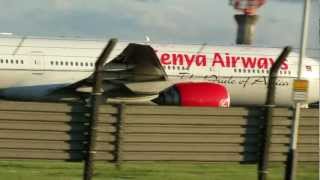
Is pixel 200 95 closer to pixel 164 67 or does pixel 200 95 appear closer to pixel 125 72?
pixel 125 72

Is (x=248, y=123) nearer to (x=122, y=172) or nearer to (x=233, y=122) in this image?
(x=233, y=122)

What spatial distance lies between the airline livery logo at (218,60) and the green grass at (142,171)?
18.4 metres

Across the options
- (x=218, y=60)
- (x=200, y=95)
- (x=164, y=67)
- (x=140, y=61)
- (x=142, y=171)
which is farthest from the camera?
(x=218, y=60)

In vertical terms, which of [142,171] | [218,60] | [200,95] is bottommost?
[200,95]

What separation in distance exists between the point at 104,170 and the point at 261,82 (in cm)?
2028

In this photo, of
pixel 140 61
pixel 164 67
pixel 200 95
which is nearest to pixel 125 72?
pixel 140 61

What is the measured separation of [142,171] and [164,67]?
19086 millimetres

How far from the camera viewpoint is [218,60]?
3231cm

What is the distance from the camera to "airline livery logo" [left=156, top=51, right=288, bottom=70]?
31.9 meters

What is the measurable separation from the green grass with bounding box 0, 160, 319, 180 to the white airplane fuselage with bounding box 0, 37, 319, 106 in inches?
614

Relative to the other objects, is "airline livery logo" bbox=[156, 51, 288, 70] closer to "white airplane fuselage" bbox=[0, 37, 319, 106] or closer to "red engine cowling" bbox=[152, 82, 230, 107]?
"white airplane fuselage" bbox=[0, 37, 319, 106]

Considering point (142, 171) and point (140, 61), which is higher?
point (140, 61)

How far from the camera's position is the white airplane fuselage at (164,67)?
1190 inches

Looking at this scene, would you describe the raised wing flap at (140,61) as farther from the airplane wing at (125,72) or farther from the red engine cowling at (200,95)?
the red engine cowling at (200,95)
